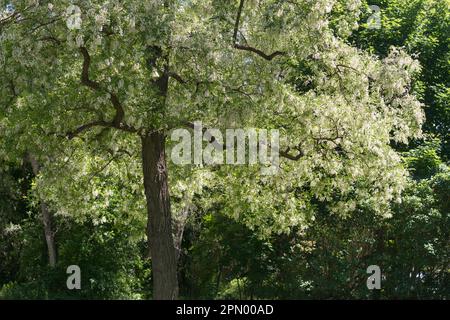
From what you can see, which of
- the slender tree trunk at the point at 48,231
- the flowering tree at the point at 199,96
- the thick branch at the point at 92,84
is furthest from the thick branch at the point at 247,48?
the slender tree trunk at the point at 48,231

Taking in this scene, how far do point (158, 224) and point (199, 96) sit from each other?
6.78 feet

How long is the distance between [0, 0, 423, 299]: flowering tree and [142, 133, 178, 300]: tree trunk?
17mm

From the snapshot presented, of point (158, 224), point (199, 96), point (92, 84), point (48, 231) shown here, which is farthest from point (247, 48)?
point (48, 231)

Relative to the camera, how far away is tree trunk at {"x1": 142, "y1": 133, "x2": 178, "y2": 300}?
34.6 ft

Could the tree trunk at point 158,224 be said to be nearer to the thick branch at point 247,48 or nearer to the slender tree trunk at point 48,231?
the thick branch at point 247,48

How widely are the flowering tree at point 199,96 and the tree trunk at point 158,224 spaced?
0.06 ft

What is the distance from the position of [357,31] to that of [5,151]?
417 inches

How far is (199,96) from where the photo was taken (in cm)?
983

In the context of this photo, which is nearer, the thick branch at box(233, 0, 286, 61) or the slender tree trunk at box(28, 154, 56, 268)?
the thick branch at box(233, 0, 286, 61)

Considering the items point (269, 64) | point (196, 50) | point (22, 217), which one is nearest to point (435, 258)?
point (269, 64)

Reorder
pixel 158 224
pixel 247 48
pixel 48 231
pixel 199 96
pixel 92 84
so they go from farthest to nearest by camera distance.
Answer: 1. pixel 48 231
2. pixel 247 48
3. pixel 158 224
4. pixel 199 96
5. pixel 92 84

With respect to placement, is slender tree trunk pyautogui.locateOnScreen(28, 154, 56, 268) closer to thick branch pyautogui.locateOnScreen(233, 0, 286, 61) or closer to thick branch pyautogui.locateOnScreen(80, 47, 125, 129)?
thick branch pyautogui.locateOnScreen(80, 47, 125, 129)

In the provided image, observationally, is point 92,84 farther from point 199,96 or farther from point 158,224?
point 158,224

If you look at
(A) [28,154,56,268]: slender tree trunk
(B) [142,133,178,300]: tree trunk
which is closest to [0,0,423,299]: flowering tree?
(B) [142,133,178,300]: tree trunk
